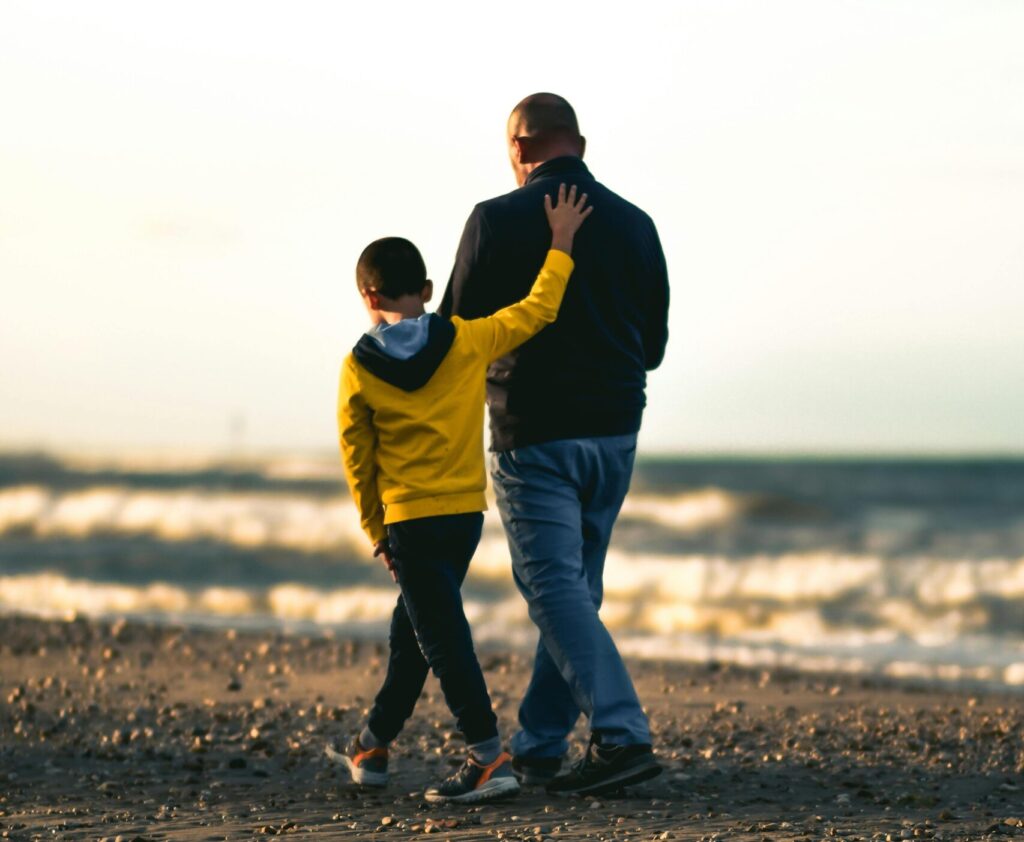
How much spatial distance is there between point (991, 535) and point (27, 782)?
19853 mm

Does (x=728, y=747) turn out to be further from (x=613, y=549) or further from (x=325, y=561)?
(x=613, y=549)

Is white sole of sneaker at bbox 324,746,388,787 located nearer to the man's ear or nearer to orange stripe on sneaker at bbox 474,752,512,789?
orange stripe on sneaker at bbox 474,752,512,789

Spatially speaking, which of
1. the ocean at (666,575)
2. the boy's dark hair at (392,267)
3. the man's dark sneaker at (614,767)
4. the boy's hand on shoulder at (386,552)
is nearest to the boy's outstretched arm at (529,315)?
the boy's dark hair at (392,267)

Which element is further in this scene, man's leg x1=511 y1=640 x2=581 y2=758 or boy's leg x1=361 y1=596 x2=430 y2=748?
man's leg x1=511 y1=640 x2=581 y2=758

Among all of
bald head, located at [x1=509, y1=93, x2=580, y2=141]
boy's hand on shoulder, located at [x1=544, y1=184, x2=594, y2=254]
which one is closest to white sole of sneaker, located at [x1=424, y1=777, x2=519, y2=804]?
boy's hand on shoulder, located at [x1=544, y1=184, x2=594, y2=254]

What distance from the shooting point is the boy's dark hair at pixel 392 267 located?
412 centimetres

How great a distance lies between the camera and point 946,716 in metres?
6.03

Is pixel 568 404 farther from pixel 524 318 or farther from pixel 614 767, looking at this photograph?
pixel 614 767

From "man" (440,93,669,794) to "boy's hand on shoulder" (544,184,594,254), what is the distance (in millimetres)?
43

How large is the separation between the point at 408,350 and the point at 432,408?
181 millimetres

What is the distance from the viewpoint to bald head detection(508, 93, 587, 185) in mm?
4344

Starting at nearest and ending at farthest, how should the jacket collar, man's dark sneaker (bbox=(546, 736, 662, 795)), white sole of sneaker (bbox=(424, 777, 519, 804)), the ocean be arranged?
man's dark sneaker (bbox=(546, 736, 662, 795)) < white sole of sneaker (bbox=(424, 777, 519, 804)) < the jacket collar < the ocean

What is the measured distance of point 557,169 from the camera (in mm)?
4375

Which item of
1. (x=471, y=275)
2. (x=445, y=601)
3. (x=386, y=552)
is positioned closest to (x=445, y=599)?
(x=445, y=601)
